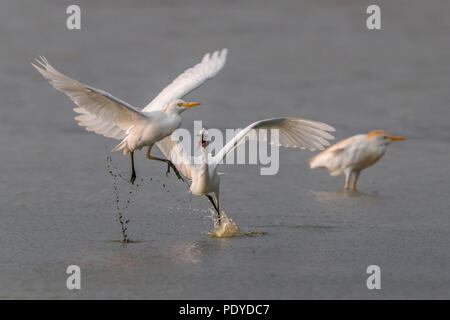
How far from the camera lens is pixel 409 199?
8.52 m

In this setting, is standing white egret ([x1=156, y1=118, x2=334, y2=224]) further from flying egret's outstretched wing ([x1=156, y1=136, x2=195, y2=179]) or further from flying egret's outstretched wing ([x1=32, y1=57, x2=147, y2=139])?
flying egret's outstretched wing ([x1=32, y1=57, x2=147, y2=139])

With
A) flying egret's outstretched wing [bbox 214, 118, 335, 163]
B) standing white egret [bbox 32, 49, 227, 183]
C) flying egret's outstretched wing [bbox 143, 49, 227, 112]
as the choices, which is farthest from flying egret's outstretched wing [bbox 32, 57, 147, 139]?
flying egret's outstretched wing [bbox 214, 118, 335, 163]

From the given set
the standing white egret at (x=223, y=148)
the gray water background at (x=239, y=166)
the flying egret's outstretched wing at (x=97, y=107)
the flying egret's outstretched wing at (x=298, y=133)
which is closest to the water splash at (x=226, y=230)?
the gray water background at (x=239, y=166)

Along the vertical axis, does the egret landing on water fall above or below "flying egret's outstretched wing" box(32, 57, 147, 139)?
below

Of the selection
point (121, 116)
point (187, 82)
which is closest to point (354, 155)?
point (187, 82)

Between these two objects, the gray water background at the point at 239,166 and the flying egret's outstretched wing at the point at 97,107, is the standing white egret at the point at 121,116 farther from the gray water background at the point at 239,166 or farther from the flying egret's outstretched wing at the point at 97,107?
the gray water background at the point at 239,166

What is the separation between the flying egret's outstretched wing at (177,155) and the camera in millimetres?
7566

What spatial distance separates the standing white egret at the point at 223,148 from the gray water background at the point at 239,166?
1.28 feet

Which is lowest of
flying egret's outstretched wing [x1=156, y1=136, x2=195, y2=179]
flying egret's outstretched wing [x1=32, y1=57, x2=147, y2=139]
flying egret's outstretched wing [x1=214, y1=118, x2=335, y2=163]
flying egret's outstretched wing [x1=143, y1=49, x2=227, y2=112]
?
flying egret's outstretched wing [x1=156, y1=136, x2=195, y2=179]

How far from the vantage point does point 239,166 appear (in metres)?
9.74

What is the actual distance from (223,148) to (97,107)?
1120 mm

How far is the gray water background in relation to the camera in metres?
6.04

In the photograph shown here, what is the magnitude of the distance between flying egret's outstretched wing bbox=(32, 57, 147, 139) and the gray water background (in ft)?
2.51

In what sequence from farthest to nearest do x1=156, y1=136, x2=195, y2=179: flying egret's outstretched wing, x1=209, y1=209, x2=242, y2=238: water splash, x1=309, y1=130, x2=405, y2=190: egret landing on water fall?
x1=309, y1=130, x2=405, y2=190: egret landing on water
x1=156, y1=136, x2=195, y2=179: flying egret's outstretched wing
x1=209, y1=209, x2=242, y2=238: water splash
